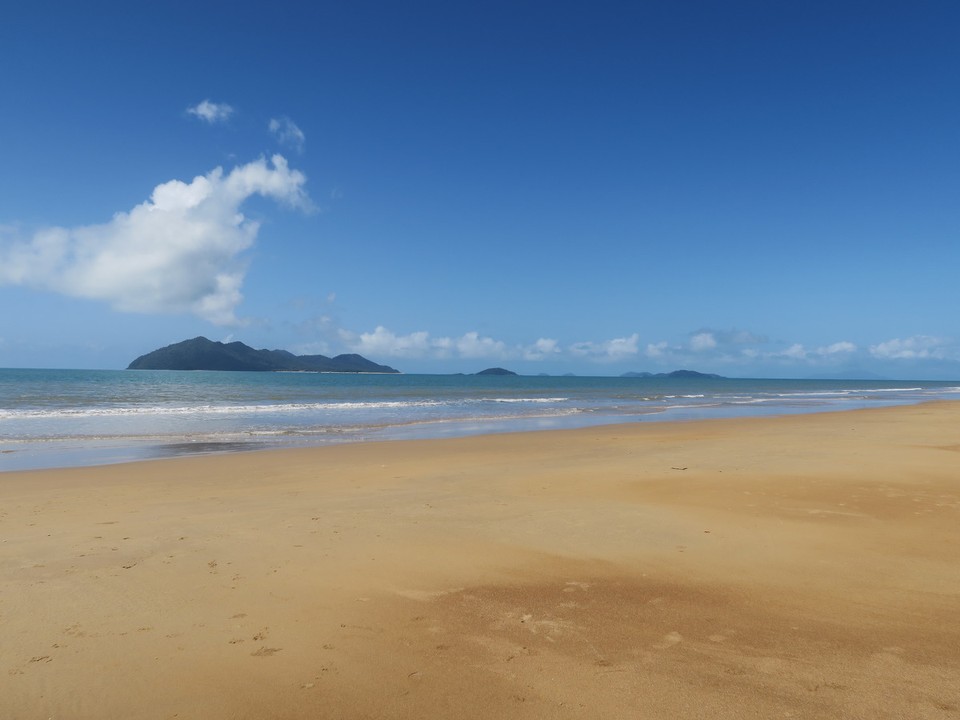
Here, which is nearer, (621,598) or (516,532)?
(621,598)

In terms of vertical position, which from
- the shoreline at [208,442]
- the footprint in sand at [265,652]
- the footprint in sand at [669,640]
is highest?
the shoreline at [208,442]

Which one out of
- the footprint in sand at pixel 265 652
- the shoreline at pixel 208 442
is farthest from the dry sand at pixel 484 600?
the shoreline at pixel 208 442

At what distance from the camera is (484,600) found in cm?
522

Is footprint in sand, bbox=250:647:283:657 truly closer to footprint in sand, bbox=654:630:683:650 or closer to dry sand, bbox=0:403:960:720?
A: dry sand, bbox=0:403:960:720

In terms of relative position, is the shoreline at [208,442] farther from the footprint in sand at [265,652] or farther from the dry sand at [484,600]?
the footprint in sand at [265,652]

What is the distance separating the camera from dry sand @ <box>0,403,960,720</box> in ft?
12.1

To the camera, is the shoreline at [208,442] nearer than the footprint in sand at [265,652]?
No

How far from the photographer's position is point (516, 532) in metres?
7.47

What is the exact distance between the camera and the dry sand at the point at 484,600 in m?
3.68

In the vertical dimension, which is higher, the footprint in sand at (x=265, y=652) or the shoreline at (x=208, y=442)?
the shoreline at (x=208, y=442)

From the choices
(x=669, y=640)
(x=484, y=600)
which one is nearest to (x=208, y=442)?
(x=484, y=600)

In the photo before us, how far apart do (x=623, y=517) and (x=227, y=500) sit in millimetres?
6133

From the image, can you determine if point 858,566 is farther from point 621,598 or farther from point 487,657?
point 487,657

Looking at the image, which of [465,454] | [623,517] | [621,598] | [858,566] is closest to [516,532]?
[623,517]
